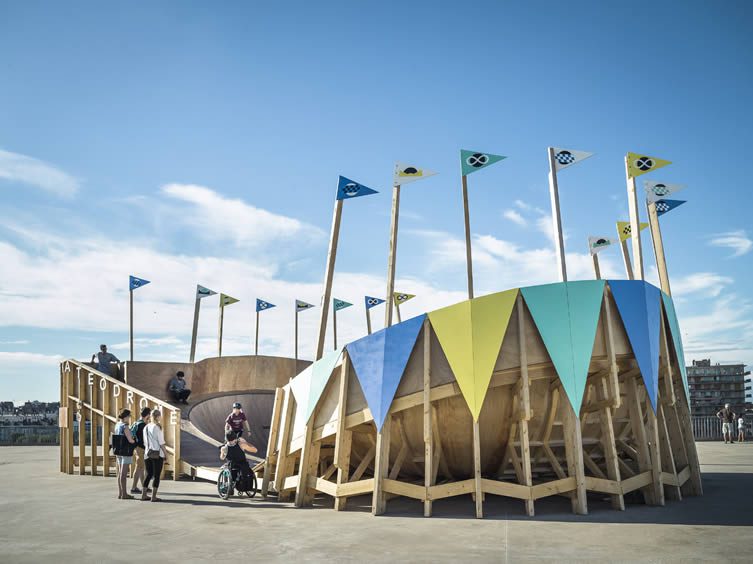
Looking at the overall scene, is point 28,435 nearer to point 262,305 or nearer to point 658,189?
point 262,305

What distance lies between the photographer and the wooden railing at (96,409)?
18.0m

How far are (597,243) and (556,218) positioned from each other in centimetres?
669

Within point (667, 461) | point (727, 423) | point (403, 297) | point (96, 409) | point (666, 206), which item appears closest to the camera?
point (667, 461)

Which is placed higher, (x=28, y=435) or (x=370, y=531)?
(x=28, y=435)

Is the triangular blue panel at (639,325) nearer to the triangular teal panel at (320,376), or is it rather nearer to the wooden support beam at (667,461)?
the wooden support beam at (667,461)

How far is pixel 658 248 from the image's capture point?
15.5 m

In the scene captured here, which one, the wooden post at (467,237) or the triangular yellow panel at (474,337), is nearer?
the triangular yellow panel at (474,337)

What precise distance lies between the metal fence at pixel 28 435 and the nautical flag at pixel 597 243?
122 feet

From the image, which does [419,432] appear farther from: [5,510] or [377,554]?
[5,510]

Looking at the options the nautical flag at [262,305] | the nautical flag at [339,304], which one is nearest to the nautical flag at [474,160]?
the nautical flag at [339,304]

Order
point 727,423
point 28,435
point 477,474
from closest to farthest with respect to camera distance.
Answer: point 477,474, point 727,423, point 28,435

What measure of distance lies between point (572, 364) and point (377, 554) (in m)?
4.69

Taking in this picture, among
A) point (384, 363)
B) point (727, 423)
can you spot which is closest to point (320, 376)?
point (384, 363)

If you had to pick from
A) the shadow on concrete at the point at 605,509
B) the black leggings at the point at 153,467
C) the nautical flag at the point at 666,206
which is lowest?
the shadow on concrete at the point at 605,509
